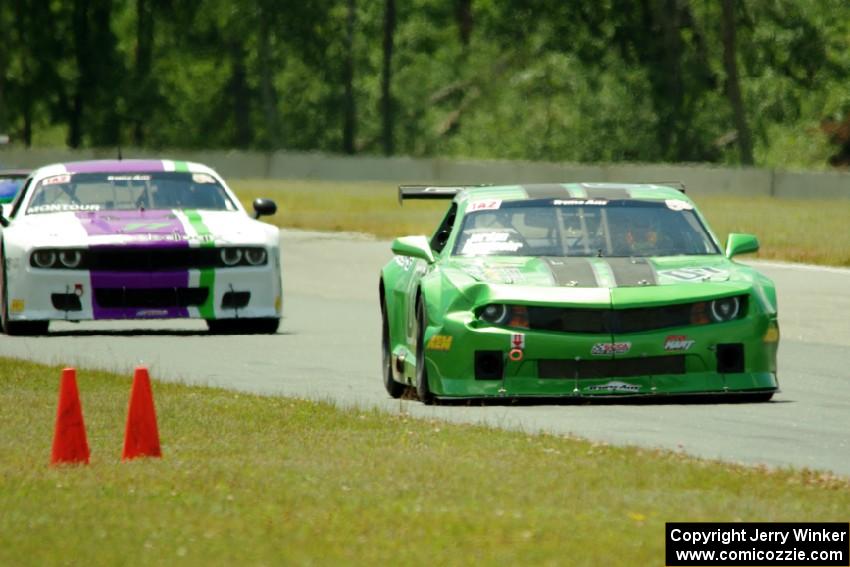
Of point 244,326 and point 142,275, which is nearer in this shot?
point 142,275

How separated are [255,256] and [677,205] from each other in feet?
17.6

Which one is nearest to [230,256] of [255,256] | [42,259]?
[255,256]

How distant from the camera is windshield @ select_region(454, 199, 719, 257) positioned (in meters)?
12.7

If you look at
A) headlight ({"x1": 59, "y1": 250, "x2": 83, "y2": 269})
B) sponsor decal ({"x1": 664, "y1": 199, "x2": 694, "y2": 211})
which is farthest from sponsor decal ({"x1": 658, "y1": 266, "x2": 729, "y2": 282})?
headlight ({"x1": 59, "y1": 250, "x2": 83, "y2": 269})

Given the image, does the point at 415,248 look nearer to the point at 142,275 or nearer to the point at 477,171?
the point at 142,275

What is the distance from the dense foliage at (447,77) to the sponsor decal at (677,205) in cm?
5616

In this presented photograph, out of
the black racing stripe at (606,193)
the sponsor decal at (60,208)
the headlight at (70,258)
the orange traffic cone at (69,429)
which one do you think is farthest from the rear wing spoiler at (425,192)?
the sponsor decal at (60,208)

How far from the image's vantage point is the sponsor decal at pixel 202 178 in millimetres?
18656

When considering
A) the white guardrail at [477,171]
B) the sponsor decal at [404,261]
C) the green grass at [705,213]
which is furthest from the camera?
the white guardrail at [477,171]

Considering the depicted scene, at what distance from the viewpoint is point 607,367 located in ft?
38.6

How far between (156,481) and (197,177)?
10.1 meters

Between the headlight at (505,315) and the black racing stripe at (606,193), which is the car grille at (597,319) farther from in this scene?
the black racing stripe at (606,193)

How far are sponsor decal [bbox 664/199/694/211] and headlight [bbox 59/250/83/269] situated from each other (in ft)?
19.4

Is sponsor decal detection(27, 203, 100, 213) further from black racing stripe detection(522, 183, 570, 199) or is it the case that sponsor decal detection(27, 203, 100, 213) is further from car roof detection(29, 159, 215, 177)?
black racing stripe detection(522, 183, 570, 199)
